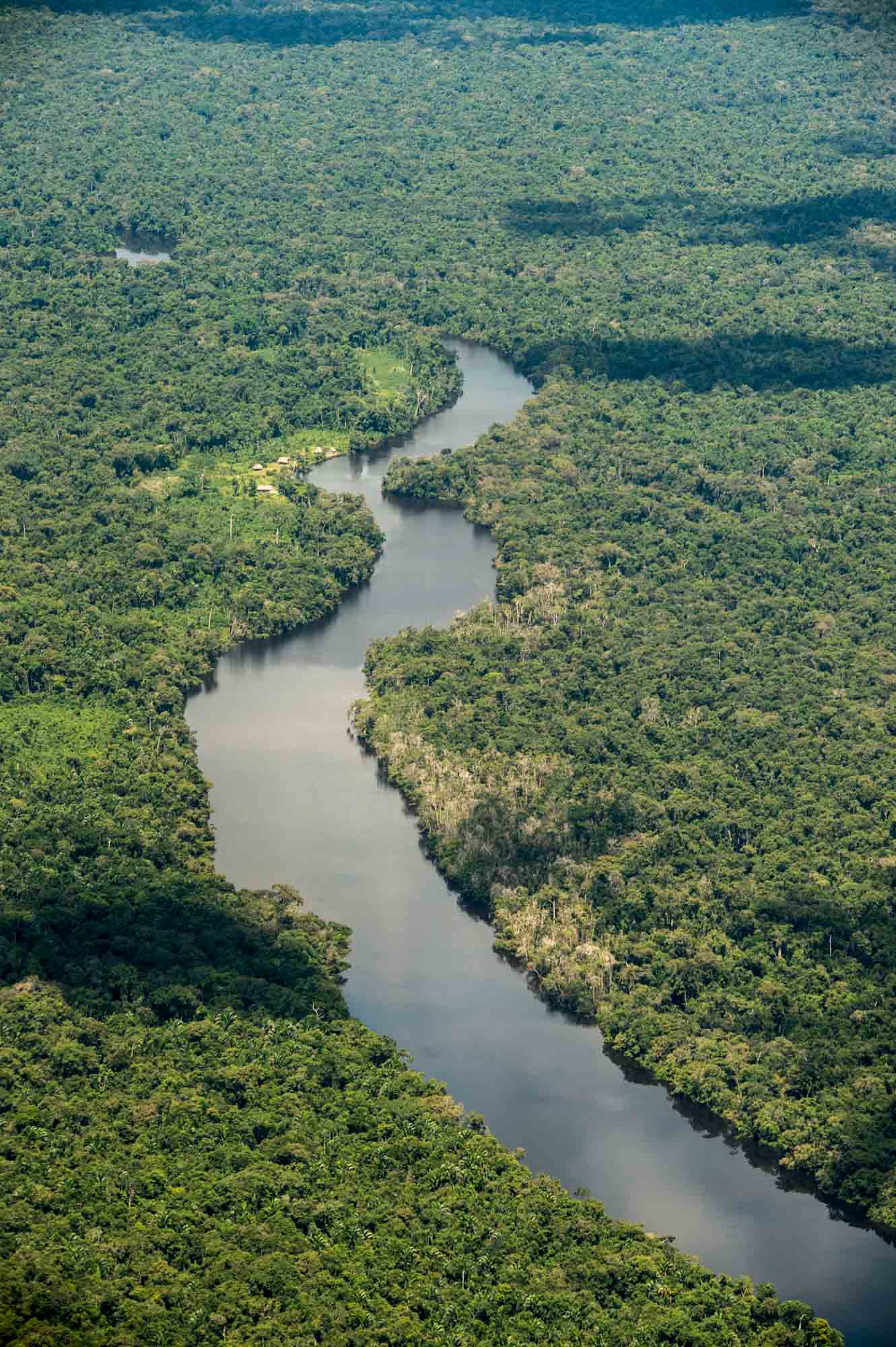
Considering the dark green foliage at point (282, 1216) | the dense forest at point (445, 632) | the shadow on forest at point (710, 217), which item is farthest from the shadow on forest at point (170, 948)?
the shadow on forest at point (710, 217)

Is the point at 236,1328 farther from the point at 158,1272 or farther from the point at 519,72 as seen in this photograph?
the point at 519,72

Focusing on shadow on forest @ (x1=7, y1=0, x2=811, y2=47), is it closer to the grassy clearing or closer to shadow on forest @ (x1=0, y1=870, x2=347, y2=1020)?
the grassy clearing

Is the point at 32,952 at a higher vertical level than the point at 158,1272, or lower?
higher

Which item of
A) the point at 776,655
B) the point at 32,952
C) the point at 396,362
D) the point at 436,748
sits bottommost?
the point at 32,952

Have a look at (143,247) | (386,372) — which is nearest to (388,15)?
(143,247)

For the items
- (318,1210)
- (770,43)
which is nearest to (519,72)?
(770,43)

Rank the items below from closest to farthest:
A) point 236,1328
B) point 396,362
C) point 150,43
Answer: point 236,1328, point 396,362, point 150,43

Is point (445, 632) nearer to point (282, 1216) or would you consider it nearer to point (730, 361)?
point (730, 361)

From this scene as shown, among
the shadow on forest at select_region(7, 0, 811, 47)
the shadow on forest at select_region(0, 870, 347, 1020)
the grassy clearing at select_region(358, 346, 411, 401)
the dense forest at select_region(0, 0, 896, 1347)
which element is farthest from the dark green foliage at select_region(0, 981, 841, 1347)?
the shadow on forest at select_region(7, 0, 811, 47)
